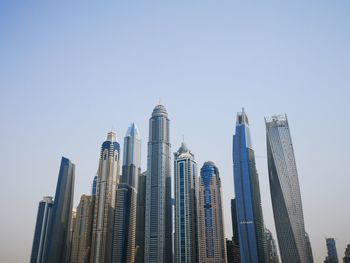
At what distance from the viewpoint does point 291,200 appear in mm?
193625

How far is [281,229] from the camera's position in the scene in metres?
193

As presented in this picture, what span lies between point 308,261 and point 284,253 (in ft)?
40.6

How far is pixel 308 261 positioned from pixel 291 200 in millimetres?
31939

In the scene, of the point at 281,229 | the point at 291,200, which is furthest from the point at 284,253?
the point at 291,200

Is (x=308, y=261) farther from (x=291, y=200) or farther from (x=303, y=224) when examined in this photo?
(x=291, y=200)

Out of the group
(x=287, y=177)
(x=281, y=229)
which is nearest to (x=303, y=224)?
(x=281, y=229)

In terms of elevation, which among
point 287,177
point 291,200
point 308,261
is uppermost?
point 287,177

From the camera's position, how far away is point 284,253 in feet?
626

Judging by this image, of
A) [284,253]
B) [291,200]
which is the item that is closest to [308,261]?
[284,253]

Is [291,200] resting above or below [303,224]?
above

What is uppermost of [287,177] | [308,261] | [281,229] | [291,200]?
[287,177]

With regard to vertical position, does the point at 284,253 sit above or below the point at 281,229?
below

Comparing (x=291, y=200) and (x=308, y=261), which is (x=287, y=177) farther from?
(x=308, y=261)

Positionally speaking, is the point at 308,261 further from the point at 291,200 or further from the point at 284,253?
the point at 291,200
